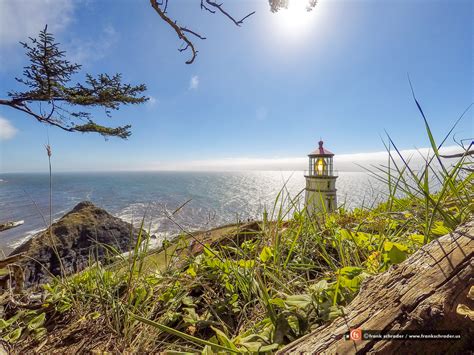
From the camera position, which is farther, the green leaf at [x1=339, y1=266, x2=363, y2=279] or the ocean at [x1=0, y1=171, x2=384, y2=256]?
the ocean at [x1=0, y1=171, x2=384, y2=256]

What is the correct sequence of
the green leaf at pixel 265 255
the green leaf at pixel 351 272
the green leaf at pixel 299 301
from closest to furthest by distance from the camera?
the green leaf at pixel 299 301, the green leaf at pixel 351 272, the green leaf at pixel 265 255

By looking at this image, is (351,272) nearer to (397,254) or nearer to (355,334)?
(397,254)

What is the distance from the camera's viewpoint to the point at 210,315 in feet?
3.49

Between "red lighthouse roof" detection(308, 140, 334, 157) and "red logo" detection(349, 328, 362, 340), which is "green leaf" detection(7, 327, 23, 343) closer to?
"red logo" detection(349, 328, 362, 340)

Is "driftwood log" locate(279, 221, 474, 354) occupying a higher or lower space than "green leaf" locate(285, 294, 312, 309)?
higher

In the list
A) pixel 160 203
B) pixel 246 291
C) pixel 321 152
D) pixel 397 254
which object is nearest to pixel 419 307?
pixel 397 254

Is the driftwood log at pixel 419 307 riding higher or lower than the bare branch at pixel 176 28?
lower

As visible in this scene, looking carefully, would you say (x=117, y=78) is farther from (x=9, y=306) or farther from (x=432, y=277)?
(x=432, y=277)

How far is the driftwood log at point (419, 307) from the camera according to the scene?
1.65 feet

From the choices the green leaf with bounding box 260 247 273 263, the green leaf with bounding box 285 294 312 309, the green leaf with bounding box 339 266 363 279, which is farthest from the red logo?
the green leaf with bounding box 260 247 273 263

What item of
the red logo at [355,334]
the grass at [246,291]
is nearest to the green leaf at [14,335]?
the grass at [246,291]

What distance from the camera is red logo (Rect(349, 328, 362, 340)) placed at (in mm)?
542

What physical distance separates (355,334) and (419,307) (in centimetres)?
17

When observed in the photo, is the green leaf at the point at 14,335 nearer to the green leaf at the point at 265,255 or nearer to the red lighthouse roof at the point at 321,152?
the green leaf at the point at 265,255
